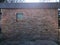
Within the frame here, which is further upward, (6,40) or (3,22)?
Answer: (3,22)

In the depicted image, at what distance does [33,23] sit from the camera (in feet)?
42.4

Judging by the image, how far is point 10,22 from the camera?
43.0 feet

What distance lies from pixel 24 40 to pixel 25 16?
1759mm

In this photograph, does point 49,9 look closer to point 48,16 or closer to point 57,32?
point 48,16

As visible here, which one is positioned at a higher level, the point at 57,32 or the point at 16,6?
the point at 16,6

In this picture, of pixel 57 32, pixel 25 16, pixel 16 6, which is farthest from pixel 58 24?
pixel 16 6

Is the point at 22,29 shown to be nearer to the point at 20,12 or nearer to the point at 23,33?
the point at 23,33

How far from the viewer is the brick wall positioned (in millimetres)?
12820

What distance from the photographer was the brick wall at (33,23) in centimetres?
1282

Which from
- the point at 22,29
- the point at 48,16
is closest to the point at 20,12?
the point at 22,29

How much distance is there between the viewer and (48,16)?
42.2 feet

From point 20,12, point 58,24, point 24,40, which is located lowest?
point 24,40

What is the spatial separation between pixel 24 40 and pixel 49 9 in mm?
2898

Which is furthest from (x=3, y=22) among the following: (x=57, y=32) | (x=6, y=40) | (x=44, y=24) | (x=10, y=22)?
(x=57, y=32)
